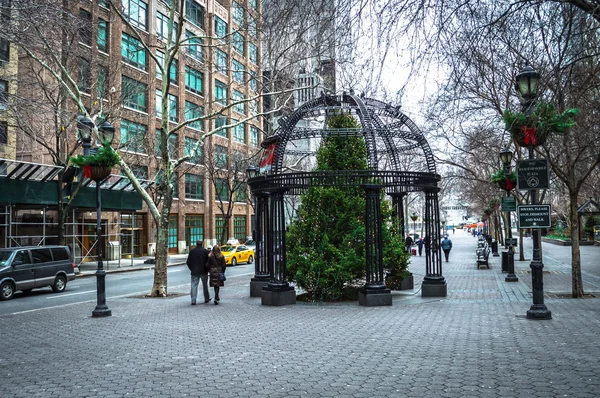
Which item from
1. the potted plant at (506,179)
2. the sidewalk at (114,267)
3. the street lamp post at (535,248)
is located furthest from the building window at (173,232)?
the street lamp post at (535,248)

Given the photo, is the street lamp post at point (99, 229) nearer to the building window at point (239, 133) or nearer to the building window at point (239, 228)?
the building window at point (239, 133)

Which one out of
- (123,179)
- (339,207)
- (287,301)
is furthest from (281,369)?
(123,179)

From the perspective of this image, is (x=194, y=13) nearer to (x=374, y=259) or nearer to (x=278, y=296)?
(x=278, y=296)

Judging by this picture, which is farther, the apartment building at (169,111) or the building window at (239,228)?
the building window at (239,228)

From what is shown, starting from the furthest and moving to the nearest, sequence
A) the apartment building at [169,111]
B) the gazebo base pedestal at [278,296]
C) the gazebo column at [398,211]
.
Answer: the apartment building at [169,111] < the gazebo column at [398,211] < the gazebo base pedestal at [278,296]

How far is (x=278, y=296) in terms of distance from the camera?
14625mm

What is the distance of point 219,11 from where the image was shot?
4875 centimetres

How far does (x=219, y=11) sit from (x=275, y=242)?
38887 millimetres

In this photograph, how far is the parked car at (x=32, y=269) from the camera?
19125mm

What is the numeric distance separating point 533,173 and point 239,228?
51.4 m

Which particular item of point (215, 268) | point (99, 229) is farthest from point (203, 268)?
point (99, 229)

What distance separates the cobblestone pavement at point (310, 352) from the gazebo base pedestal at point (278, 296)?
380 mm

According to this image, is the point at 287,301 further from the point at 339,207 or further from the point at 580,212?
the point at 580,212

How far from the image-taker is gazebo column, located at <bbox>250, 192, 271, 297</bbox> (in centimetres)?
1675
